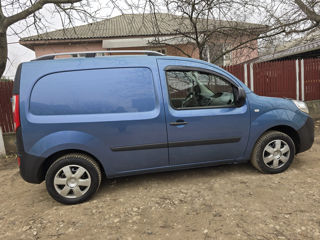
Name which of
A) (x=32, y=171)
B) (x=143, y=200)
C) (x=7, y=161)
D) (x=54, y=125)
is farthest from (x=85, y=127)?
(x=7, y=161)

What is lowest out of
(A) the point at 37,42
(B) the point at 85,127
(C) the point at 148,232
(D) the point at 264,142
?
(C) the point at 148,232

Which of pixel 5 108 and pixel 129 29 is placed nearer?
pixel 5 108

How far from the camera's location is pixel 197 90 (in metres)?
2.97

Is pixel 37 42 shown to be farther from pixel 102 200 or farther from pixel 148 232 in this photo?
pixel 148 232

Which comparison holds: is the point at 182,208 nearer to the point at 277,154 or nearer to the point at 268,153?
the point at 268,153

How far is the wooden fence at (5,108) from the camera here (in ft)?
16.8

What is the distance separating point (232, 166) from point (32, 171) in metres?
2.92

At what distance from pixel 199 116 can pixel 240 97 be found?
2.04 ft

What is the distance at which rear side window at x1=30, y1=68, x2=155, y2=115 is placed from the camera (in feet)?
7.93

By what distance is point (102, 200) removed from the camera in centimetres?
265

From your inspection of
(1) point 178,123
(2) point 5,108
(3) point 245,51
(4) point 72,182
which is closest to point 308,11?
(3) point 245,51

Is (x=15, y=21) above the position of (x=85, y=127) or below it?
above

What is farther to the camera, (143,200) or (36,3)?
(36,3)

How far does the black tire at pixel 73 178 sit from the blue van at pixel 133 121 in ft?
0.04
